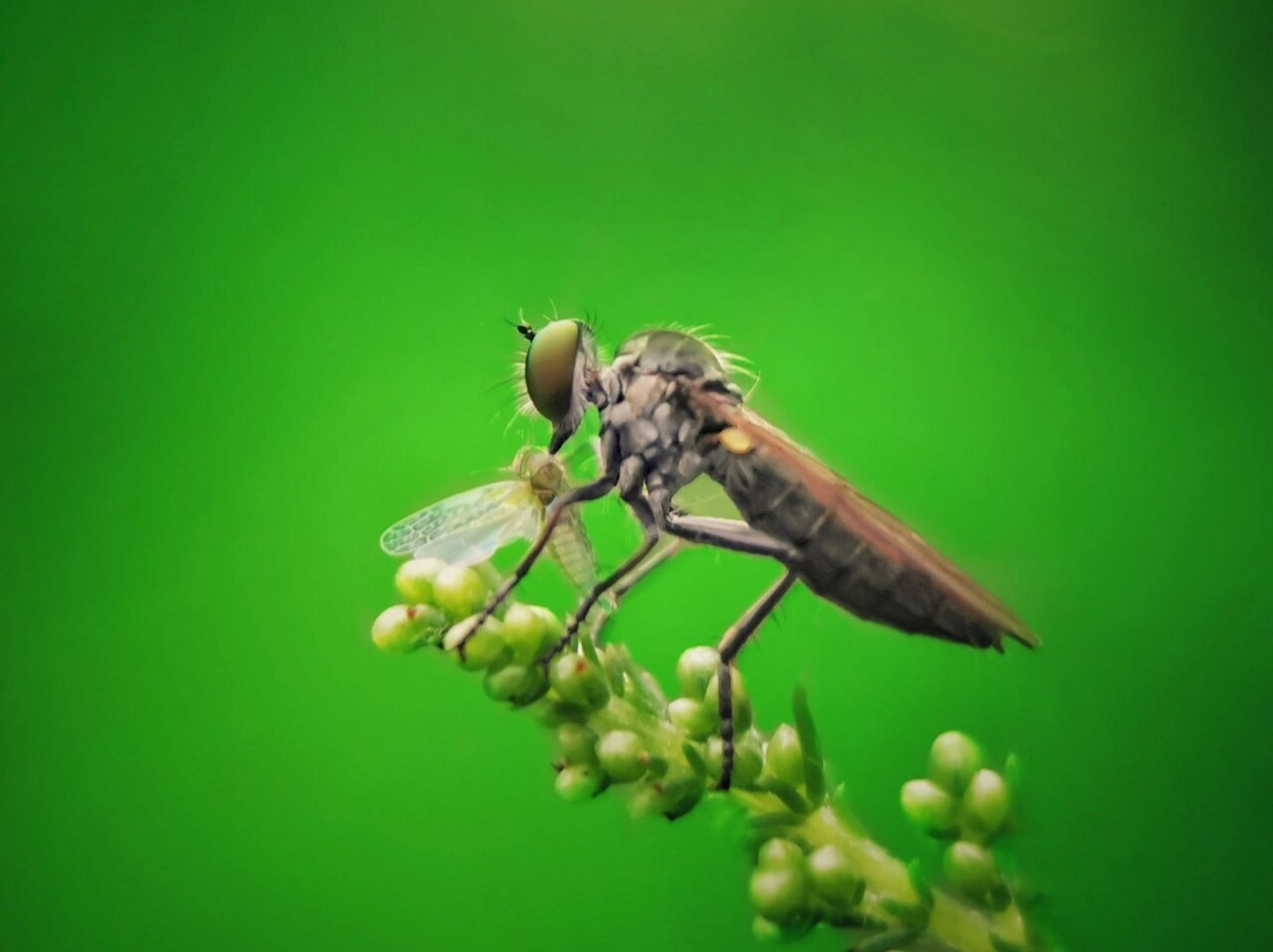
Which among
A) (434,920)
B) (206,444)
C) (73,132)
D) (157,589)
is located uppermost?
(73,132)

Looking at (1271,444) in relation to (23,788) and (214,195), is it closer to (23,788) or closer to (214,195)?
(214,195)

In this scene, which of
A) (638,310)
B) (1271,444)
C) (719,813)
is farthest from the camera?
(638,310)

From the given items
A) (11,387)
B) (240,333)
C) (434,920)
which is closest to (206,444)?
(240,333)

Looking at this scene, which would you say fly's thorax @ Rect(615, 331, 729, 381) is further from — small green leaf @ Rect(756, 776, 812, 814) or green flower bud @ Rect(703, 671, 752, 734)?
small green leaf @ Rect(756, 776, 812, 814)

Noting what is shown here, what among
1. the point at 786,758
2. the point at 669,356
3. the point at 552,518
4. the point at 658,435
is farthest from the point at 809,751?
the point at 669,356

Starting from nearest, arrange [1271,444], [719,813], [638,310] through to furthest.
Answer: [719,813]
[1271,444]
[638,310]

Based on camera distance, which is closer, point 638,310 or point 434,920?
point 434,920
